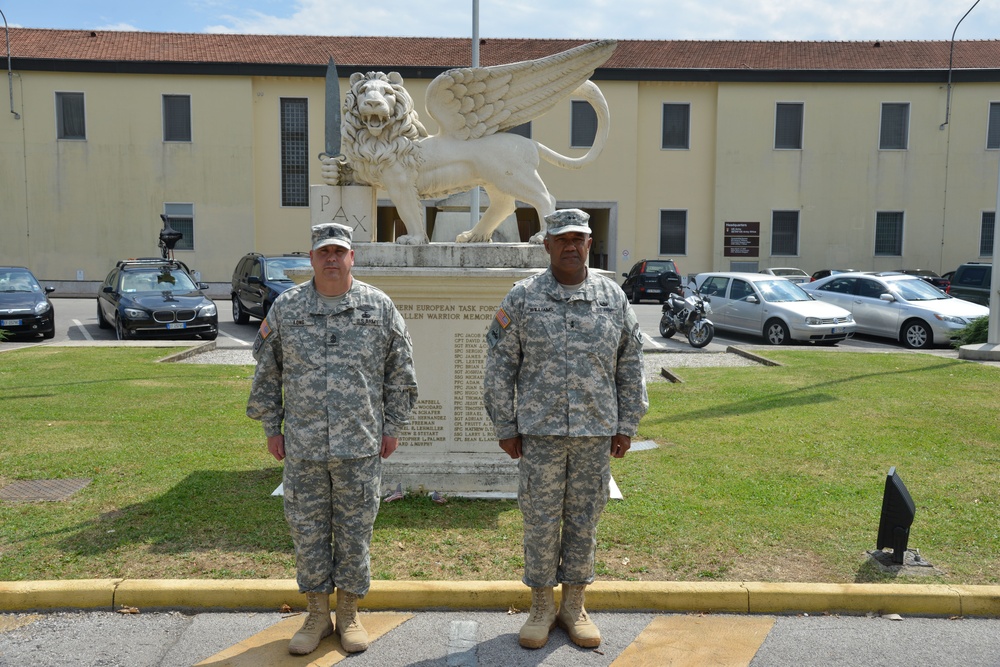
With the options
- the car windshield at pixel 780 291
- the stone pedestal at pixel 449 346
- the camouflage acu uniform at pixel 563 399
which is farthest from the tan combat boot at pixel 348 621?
the car windshield at pixel 780 291

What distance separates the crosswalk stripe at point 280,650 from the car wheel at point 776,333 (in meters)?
13.6

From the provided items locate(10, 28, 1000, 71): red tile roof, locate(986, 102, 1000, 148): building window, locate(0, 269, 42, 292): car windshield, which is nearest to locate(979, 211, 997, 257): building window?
locate(986, 102, 1000, 148): building window

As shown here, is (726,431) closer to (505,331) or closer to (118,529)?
(505,331)

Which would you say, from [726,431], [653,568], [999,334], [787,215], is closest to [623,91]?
[787,215]

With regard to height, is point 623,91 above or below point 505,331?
above

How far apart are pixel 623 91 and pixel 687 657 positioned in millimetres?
28131

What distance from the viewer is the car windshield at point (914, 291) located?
55.3 feet

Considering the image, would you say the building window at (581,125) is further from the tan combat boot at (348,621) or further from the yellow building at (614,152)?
the tan combat boot at (348,621)

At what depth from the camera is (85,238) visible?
29.7 metres

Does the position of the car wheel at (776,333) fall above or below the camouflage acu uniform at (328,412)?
below

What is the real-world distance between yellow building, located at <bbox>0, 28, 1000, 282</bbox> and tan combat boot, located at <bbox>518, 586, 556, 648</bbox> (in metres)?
25.8

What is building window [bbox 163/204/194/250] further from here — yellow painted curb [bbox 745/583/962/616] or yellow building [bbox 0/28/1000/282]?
yellow painted curb [bbox 745/583/962/616]

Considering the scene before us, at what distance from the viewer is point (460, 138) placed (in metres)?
6.46

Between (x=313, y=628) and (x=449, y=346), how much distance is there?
268cm
